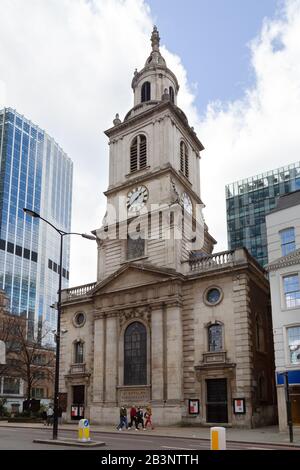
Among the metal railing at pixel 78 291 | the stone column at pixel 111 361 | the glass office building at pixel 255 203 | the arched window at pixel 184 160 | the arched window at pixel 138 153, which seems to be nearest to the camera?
the stone column at pixel 111 361

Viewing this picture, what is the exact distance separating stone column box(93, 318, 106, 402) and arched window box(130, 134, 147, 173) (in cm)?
1559

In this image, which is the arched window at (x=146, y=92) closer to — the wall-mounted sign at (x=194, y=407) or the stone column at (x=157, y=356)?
the stone column at (x=157, y=356)

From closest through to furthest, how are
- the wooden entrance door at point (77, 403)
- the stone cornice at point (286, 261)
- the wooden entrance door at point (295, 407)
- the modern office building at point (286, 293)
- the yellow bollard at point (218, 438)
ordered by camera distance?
the yellow bollard at point (218, 438) < the modern office building at point (286, 293) < the wooden entrance door at point (295, 407) < the stone cornice at point (286, 261) < the wooden entrance door at point (77, 403)

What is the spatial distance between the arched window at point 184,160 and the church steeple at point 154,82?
18.4 feet

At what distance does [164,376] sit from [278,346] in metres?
11.3

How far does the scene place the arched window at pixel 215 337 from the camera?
121 feet

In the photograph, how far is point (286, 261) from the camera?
99.9 feet

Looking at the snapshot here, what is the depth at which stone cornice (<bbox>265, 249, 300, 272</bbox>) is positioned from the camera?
30.0 metres

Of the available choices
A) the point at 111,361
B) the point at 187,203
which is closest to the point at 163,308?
the point at 111,361

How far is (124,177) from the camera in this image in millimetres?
49688

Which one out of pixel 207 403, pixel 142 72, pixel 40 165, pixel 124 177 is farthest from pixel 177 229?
pixel 40 165

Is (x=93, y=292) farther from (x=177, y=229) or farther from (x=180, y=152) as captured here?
(x=180, y=152)

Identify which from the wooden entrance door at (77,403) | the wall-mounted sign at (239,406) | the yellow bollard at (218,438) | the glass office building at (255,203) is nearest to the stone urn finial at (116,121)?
the wooden entrance door at (77,403)

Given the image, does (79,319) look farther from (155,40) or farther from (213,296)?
(155,40)
